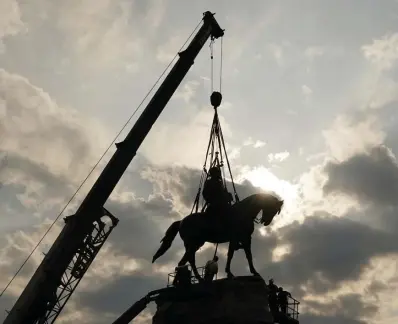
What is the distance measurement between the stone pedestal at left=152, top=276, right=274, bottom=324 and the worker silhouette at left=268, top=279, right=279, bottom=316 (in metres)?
1.72

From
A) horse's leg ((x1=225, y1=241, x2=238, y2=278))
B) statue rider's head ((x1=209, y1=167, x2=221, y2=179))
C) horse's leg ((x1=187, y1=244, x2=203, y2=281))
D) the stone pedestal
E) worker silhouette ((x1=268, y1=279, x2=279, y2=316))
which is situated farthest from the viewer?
statue rider's head ((x1=209, y1=167, x2=221, y2=179))

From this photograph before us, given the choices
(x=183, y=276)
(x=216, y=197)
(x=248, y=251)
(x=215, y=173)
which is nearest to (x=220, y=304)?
(x=183, y=276)

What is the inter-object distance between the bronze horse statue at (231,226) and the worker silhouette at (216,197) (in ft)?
0.74

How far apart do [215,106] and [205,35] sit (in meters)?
6.92

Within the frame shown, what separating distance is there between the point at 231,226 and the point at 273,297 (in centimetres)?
412

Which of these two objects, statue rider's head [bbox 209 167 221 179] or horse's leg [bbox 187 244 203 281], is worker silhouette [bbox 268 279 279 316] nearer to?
horse's leg [bbox 187 244 203 281]

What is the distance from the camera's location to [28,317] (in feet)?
87.8

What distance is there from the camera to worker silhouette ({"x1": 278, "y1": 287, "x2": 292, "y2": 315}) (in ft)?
83.6

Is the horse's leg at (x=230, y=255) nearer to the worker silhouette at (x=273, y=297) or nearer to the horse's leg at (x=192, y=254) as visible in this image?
the horse's leg at (x=192, y=254)

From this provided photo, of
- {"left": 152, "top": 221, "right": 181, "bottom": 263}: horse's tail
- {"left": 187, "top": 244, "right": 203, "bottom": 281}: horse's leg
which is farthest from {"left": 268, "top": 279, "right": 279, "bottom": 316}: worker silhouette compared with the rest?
{"left": 152, "top": 221, "right": 181, "bottom": 263}: horse's tail

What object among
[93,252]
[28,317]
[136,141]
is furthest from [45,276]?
[136,141]

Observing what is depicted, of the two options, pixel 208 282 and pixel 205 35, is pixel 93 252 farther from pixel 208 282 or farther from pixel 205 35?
pixel 205 35

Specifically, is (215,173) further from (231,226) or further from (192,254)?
(192,254)

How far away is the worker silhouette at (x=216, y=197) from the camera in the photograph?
82.8 ft
